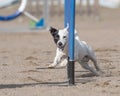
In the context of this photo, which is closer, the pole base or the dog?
the pole base

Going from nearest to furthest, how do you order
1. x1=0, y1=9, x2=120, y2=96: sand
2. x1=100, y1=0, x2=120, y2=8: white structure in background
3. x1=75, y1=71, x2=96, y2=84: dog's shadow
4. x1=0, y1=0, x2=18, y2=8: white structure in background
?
x1=0, y1=9, x2=120, y2=96: sand, x1=75, y1=71, x2=96, y2=84: dog's shadow, x1=0, y1=0, x2=18, y2=8: white structure in background, x1=100, y1=0, x2=120, y2=8: white structure in background

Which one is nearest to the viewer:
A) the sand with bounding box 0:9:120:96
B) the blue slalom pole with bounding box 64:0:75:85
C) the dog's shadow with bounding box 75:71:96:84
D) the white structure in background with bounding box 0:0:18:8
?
the sand with bounding box 0:9:120:96

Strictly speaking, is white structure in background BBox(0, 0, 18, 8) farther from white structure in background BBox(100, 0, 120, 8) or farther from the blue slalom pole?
white structure in background BBox(100, 0, 120, 8)

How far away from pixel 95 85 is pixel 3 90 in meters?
1.47

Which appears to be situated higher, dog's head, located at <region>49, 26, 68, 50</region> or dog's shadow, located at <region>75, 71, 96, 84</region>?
dog's head, located at <region>49, 26, 68, 50</region>

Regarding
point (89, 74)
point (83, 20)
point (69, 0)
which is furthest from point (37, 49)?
point (83, 20)

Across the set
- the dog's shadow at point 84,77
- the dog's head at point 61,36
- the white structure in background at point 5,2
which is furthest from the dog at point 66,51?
the white structure in background at point 5,2

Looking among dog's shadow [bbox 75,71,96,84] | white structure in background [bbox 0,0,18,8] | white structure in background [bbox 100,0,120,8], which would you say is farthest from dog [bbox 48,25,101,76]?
white structure in background [bbox 100,0,120,8]

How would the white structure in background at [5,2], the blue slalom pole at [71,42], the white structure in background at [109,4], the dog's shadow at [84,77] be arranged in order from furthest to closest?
the white structure in background at [109,4], the white structure in background at [5,2], the dog's shadow at [84,77], the blue slalom pole at [71,42]

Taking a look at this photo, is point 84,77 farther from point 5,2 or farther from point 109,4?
point 109,4

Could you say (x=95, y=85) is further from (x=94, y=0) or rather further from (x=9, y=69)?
(x=94, y=0)

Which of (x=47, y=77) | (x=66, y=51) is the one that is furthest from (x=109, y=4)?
(x=66, y=51)

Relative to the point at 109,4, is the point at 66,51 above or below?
above

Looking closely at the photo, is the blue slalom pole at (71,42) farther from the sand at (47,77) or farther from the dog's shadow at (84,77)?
the dog's shadow at (84,77)
